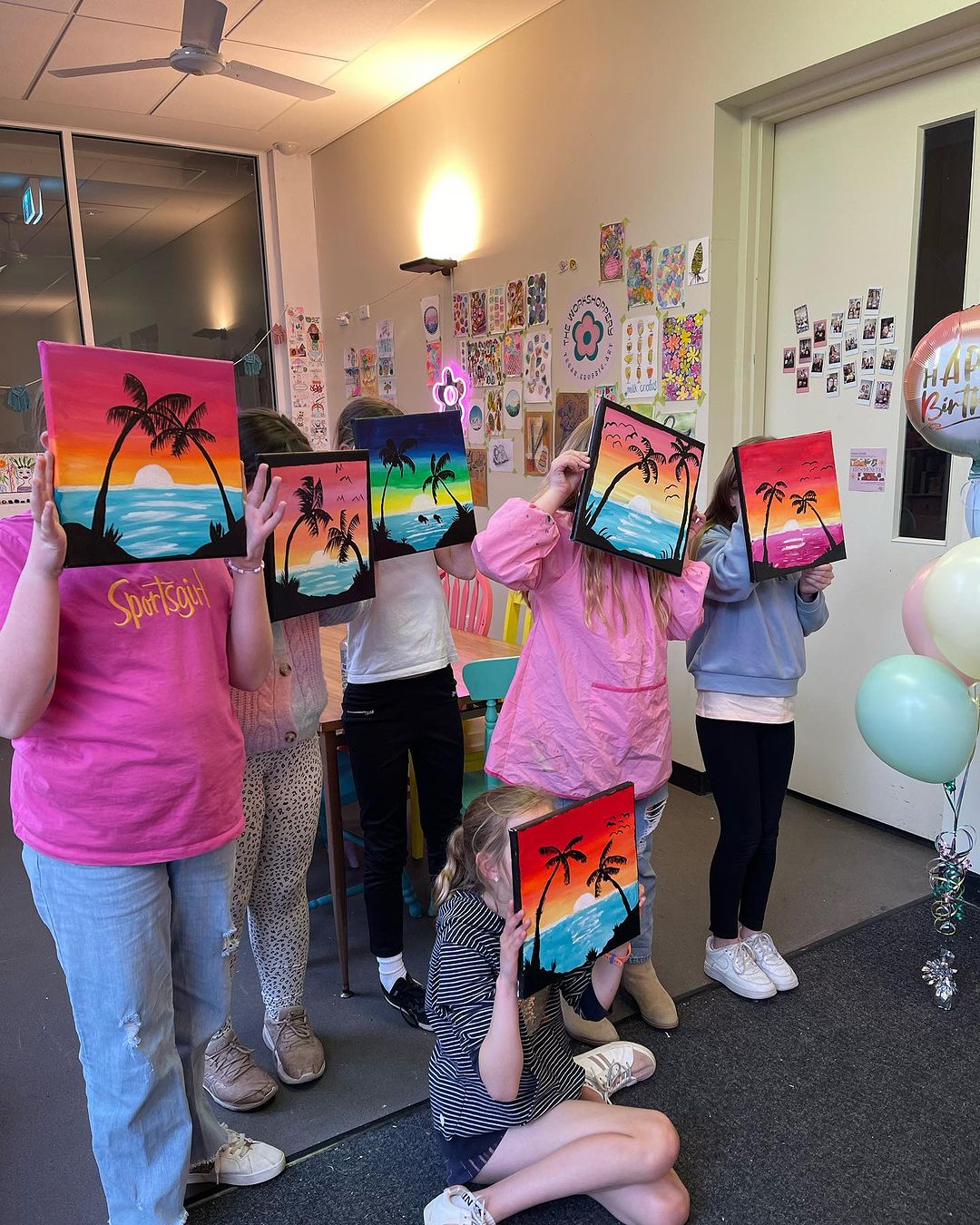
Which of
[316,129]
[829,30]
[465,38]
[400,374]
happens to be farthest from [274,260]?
[829,30]

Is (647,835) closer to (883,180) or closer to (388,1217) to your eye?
(388,1217)

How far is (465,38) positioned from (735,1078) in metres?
3.82

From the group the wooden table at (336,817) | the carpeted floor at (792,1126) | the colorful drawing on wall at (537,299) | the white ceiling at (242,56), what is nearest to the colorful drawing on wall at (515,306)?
the colorful drawing on wall at (537,299)

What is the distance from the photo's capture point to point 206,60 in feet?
9.66

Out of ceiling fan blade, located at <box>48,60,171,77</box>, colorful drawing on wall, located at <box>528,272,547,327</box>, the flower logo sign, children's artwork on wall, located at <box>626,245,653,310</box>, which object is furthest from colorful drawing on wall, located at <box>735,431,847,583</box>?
ceiling fan blade, located at <box>48,60,171,77</box>

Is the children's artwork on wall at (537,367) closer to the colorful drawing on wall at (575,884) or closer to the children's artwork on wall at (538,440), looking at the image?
the children's artwork on wall at (538,440)

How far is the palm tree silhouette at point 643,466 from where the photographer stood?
1.65m

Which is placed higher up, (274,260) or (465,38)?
(465,38)

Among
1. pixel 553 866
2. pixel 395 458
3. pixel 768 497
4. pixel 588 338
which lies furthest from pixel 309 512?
pixel 588 338

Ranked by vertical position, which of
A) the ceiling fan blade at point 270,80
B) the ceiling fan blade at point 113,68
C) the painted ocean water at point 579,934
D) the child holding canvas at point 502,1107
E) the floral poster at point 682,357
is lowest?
the child holding canvas at point 502,1107

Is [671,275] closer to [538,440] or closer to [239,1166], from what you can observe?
[538,440]

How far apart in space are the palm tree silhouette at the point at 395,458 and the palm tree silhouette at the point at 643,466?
0.38 meters

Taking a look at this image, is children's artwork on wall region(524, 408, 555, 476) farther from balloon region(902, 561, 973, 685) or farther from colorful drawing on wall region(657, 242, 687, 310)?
balloon region(902, 561, 973, 685)

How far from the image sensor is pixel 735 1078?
1.77m
